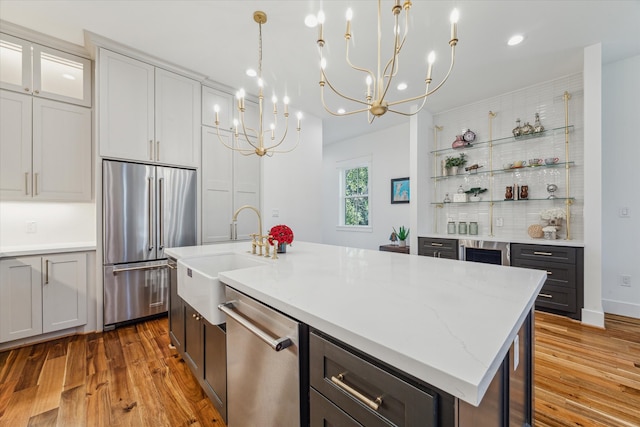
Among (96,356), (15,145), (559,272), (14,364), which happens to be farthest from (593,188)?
(15,145)

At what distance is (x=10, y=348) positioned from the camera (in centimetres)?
234

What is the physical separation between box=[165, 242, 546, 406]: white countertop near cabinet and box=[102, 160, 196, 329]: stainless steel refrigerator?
2060 millimetres

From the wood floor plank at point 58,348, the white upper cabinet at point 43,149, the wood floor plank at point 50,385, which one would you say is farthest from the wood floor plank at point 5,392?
the white upper cabinet at point 43,149

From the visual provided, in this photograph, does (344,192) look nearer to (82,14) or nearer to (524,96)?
(524,96)

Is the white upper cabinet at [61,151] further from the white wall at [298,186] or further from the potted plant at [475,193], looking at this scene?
the potted plant at [475,193]

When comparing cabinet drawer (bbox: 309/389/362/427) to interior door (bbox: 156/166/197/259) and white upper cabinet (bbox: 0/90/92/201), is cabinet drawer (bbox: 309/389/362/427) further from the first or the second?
white upper cabinet (bbox: 0/90/92/201)

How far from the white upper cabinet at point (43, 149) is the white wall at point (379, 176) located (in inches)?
180

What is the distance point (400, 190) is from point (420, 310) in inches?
180

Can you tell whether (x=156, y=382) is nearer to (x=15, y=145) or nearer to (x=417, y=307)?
(x=417, y=307)

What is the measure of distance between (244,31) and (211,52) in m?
0.57

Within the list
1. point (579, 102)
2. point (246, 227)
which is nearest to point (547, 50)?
point (579, 102)

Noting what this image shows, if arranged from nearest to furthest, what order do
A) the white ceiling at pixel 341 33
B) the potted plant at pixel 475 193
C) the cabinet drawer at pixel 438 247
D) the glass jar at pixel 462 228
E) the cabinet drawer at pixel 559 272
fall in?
the white ceiling at pixel 341 33, the cabinet drawer at pixel 559 272, the cabinet drawer at pixel 438 247, the potted plant at pixel 475 193, the glass jar at pixel 462 228

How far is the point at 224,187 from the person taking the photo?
3604mm

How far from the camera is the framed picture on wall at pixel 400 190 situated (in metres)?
5.04
